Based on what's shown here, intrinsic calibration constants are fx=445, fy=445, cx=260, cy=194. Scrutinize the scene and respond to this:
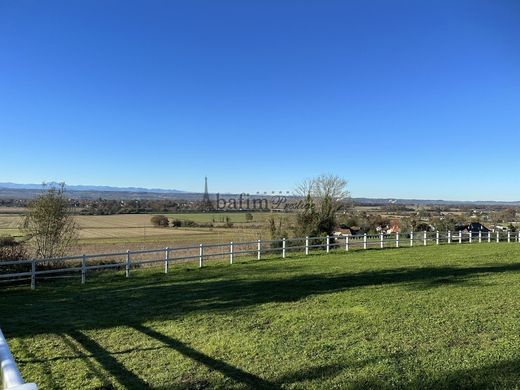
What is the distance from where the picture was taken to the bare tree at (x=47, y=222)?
2459cm

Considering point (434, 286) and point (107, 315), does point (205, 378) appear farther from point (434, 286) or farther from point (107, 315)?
point (434, 286)

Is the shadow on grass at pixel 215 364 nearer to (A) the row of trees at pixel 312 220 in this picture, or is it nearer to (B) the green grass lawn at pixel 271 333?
(B) the green grass lawn at pixel 271 333

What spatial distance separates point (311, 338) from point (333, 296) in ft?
11.9

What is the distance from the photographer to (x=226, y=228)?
51.9 m

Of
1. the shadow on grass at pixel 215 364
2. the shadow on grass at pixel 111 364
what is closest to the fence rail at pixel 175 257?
the shadow on grass at pixel 111 364

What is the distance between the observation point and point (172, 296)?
34.2 feet

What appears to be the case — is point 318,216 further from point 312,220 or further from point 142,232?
point 142,232

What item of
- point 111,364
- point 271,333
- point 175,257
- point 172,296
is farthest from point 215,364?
point 175,257

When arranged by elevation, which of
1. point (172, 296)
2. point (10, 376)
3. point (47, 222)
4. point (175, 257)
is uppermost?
point (10, 376)

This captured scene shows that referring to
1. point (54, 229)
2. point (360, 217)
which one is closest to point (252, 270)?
point (54, 229)

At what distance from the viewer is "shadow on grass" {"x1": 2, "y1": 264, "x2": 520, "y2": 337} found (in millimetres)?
7949

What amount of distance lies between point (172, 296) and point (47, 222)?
17.3 meters

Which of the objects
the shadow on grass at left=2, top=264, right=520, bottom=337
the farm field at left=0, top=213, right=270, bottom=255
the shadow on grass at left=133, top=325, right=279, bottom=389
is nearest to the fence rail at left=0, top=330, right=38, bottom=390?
the shadow on grass at left=133, top=325, right=279, bottom=389

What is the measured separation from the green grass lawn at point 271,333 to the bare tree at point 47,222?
1330cm
